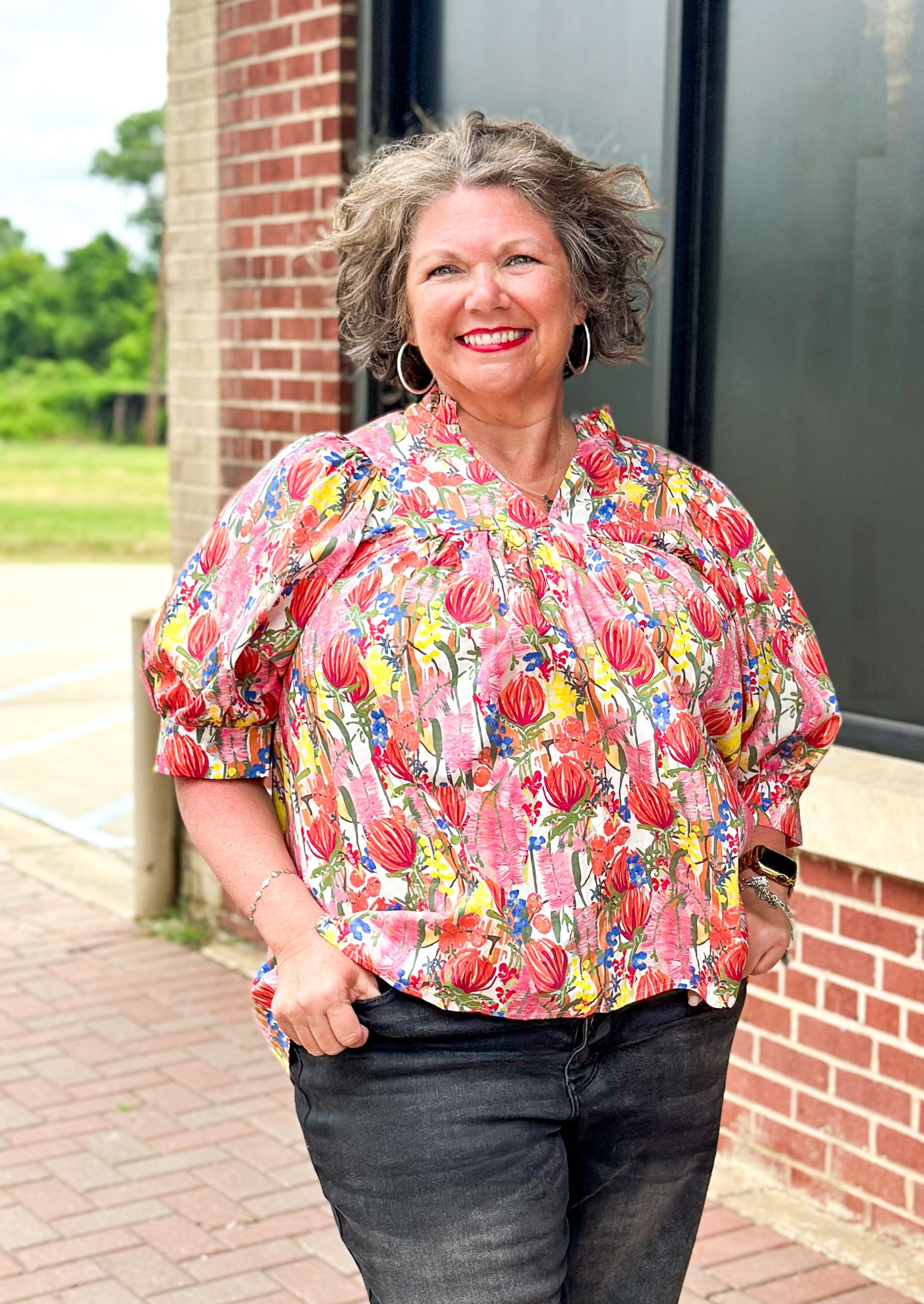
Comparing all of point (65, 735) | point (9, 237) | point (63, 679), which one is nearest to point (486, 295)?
point (65, 735)

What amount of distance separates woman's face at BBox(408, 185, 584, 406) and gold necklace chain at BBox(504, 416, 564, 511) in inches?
3.7

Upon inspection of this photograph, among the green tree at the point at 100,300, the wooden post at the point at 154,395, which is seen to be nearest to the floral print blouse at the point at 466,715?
the wooden post at the point at 154,395

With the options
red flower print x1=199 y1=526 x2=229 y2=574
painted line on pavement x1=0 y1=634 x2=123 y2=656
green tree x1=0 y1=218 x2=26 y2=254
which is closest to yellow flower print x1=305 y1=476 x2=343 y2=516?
red flower print x1=199 y1=526 x2=229 y2=574

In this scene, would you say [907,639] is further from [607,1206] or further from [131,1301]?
[131,1301]

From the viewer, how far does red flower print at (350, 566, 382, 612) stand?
2008 mm

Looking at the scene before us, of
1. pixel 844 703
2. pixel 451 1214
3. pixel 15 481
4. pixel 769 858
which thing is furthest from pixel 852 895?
pixel 15 481

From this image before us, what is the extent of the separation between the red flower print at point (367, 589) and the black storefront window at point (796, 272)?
6.78 feet

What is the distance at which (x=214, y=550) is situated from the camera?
→ 2.08 metres

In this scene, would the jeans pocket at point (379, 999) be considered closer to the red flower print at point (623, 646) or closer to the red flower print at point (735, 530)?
the red flower print at point (623, 646)

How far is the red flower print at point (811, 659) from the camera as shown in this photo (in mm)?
→ 2354

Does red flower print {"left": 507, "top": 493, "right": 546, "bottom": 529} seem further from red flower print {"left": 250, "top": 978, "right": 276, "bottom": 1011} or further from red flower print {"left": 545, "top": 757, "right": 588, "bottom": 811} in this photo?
red flower print {"left": 250, "top": 978, "right": 276, "bottom": 1011}

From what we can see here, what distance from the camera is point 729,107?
13.3 ft

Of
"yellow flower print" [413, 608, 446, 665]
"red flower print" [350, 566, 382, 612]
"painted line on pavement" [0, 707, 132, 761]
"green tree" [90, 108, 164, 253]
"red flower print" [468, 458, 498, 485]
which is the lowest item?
"painted line on pavement" [0, 707, 132, 761]

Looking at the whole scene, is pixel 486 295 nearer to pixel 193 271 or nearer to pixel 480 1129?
pixel 480 1129
